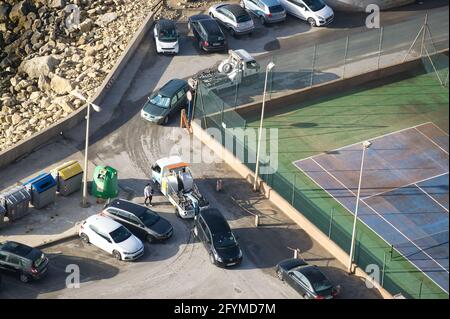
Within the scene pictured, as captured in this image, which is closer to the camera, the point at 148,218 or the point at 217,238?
the point at 217,238

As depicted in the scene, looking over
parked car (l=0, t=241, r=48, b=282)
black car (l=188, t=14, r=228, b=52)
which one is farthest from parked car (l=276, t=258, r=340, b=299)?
black car (l=188, t=14, r=228, b=52)

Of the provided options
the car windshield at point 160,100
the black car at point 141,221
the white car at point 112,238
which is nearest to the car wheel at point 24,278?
the white car at point 112,238

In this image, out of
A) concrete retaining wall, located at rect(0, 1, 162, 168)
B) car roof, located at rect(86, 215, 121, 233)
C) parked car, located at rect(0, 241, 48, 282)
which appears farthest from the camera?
concrete retaining wall, located at rect(0, 1, 162, 168)

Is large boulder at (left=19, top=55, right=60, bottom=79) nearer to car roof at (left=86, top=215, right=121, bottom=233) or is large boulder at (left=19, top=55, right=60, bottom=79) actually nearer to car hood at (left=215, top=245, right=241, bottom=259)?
car roof at (left=86, top=215, right=121, bottom=233)

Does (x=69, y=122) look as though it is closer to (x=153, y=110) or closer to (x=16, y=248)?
(x=153, y=110)

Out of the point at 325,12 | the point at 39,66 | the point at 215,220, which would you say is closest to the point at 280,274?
the point at 215,220
